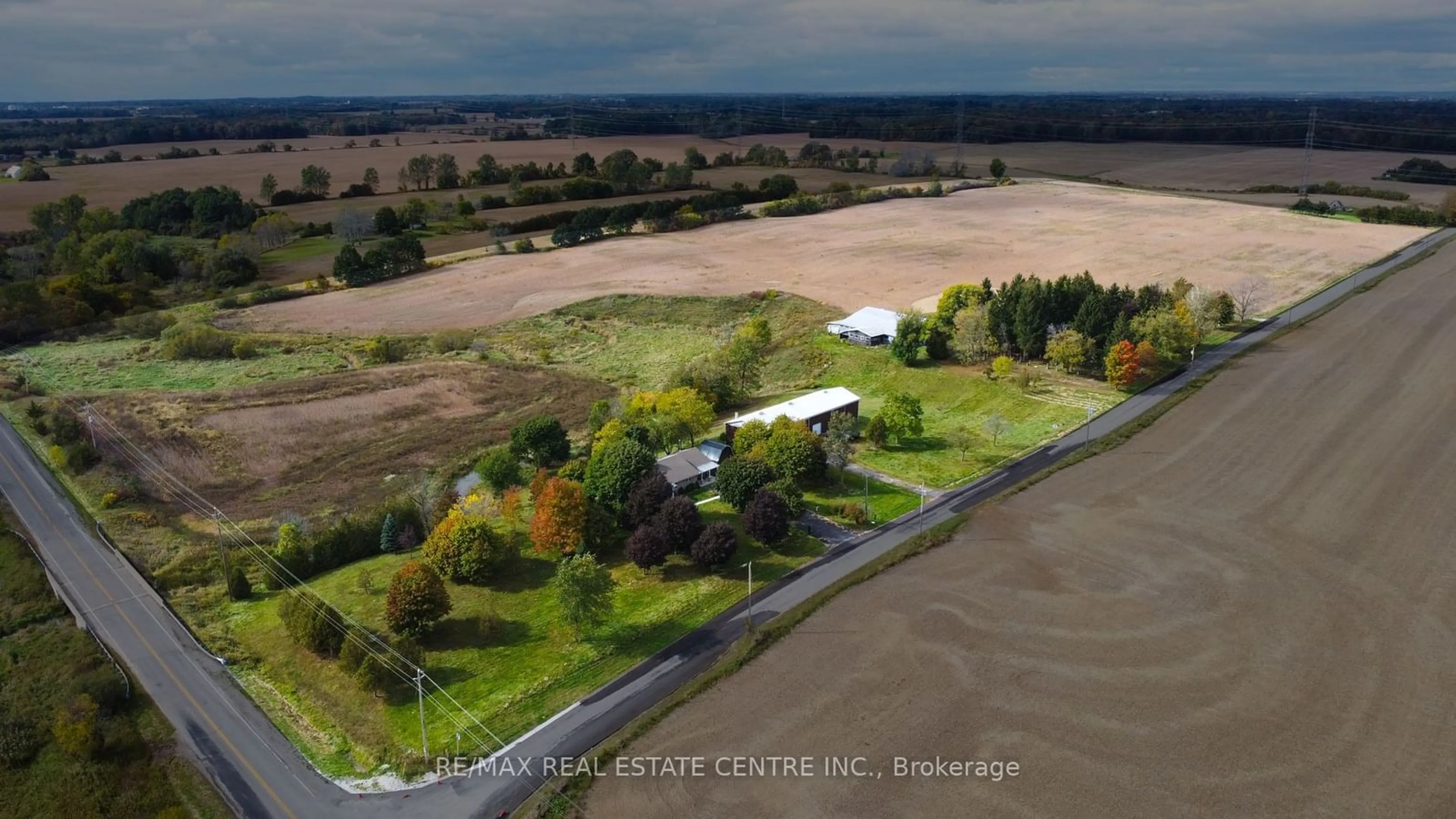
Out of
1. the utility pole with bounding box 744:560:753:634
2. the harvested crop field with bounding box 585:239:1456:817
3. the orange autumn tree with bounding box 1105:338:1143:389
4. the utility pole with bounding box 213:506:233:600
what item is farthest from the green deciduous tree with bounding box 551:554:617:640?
the orange autumn tree with bounding box 1105:338:1143:389

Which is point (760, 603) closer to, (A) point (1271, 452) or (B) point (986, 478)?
(B) point (986, 478)

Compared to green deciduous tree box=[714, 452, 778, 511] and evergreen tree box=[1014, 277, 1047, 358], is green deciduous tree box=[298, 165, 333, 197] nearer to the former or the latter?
evergreen tree box=[1014, 277, 1047, 358]

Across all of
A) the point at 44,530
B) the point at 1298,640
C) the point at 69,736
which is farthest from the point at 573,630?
the point at 44,530

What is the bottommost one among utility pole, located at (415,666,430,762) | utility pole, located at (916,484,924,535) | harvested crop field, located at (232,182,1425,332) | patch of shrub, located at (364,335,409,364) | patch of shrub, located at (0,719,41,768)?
patch of shrub, located at (0,719,41,768)

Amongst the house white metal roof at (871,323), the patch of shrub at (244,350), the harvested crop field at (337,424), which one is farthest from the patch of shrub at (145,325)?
the house white metal roof at (871,323)

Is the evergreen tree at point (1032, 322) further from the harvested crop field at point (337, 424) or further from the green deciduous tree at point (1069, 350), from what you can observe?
the harvested crop field at point (337, 424)

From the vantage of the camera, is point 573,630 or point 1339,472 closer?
point 573,630

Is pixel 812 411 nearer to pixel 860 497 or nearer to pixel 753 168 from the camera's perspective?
pixel 860 497
